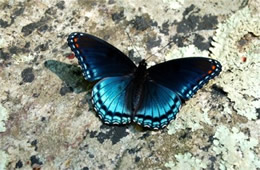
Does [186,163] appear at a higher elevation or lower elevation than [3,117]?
lower

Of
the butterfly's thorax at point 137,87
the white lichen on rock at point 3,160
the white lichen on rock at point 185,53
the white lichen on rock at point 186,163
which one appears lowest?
the white lichen on rock at point 186,163

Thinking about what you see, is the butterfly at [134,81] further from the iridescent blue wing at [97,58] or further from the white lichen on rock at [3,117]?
the white lichen on rock at [3,117]

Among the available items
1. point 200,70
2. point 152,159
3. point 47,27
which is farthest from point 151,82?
point 47,27

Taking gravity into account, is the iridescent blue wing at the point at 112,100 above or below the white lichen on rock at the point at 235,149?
above

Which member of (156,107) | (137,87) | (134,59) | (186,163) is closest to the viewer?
(186,163)

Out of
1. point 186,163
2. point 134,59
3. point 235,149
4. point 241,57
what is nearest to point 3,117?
point 134,59

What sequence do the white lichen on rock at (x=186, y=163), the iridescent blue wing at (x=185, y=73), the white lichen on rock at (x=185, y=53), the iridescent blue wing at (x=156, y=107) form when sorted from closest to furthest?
the white lichen on rock at (x=186, y=163) → the iridescent blue wing at (x=156, y=107) → the iridescent blue wing at (x=185, y=73) → the white lichen on rock at (x=185, y=53)

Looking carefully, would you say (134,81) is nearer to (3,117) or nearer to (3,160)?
(3,117)

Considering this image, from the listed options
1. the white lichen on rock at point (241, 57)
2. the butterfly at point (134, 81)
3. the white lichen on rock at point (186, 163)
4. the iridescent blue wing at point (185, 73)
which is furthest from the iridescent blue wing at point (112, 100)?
the white lichen on rock at point (241, 57)
